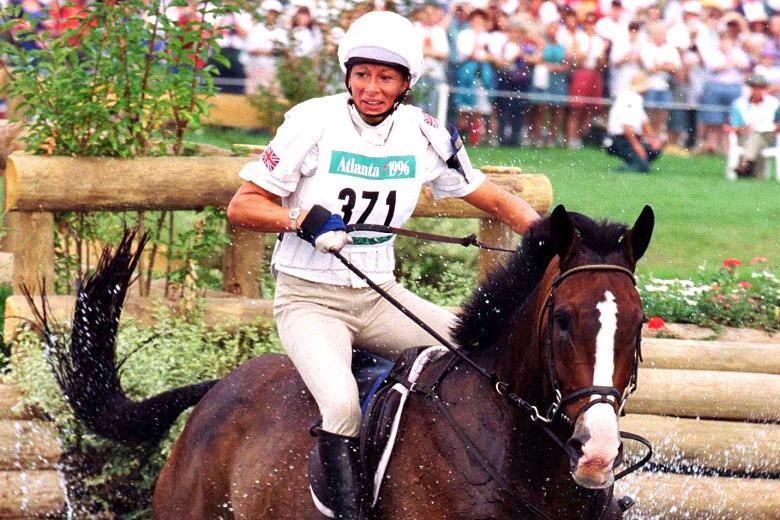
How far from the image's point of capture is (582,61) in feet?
56.7

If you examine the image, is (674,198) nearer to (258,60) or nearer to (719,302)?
(258,60)

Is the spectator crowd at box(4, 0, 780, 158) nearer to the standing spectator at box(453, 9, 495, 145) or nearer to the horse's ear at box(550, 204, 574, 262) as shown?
the standing spectator at box(453, 9, 495, 145)

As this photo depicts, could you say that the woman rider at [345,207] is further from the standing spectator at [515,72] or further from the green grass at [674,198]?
the standing spectator at [515,72]

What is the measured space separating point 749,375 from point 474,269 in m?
2.71

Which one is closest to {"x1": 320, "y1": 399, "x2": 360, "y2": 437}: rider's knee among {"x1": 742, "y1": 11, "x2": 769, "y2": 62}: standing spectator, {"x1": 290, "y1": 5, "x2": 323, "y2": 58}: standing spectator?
{"x1": 290, "y1": 5, "x2": 323, "y2": 58}: standing spectator

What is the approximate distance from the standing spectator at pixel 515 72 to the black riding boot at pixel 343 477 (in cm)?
1227

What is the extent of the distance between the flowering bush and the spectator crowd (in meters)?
7.16

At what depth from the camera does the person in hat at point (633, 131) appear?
17.2 meters

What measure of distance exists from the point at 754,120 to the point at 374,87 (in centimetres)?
1329

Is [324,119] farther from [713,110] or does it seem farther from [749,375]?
[713,110]

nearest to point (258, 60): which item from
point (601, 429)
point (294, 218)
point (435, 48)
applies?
point (435, 48)

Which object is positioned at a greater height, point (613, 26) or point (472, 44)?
point (613, 26)

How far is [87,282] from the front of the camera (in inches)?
230

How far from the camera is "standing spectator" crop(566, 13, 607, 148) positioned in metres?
17.2
